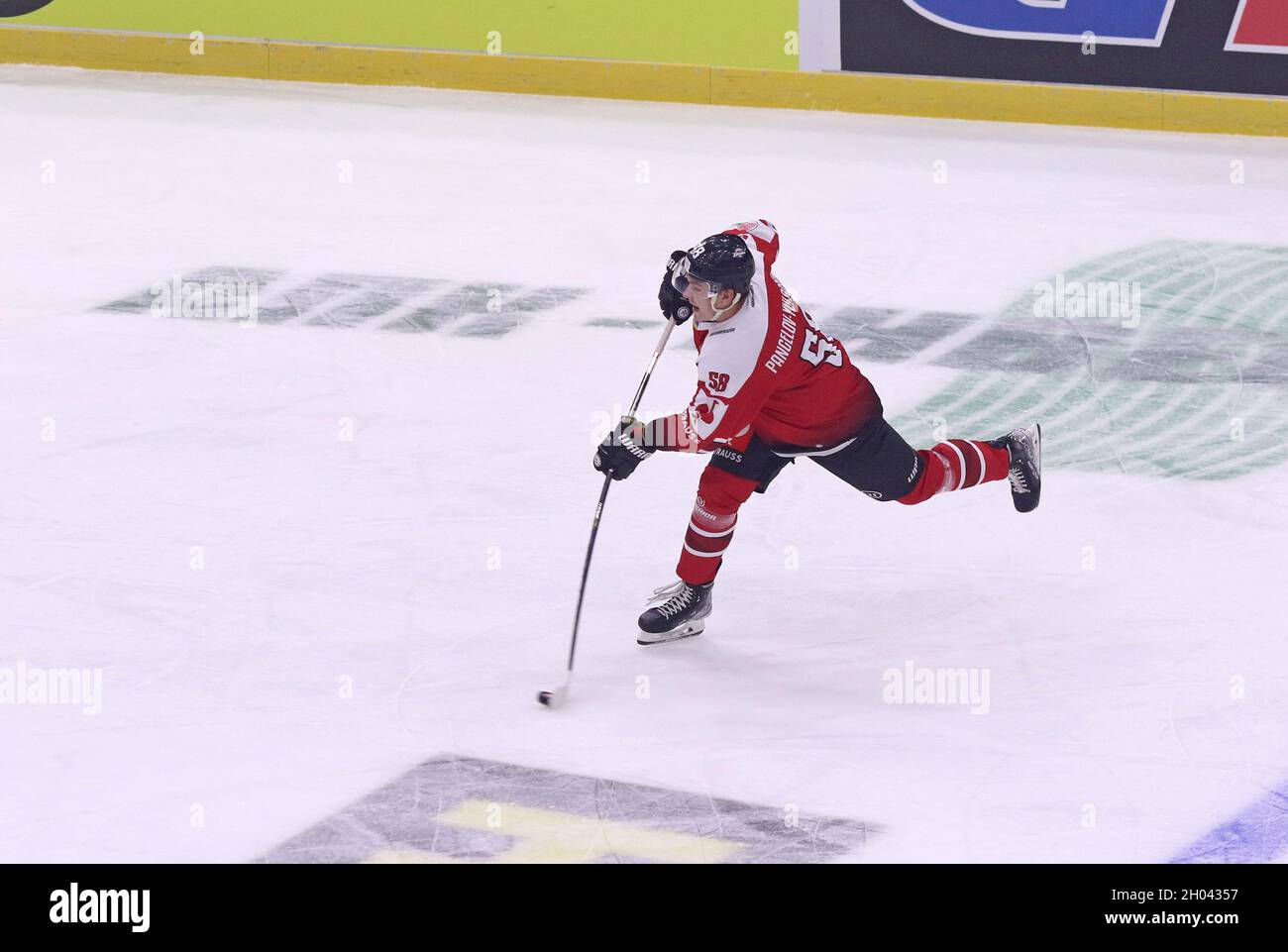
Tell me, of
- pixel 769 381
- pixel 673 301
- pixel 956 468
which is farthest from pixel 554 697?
pixel 956 468

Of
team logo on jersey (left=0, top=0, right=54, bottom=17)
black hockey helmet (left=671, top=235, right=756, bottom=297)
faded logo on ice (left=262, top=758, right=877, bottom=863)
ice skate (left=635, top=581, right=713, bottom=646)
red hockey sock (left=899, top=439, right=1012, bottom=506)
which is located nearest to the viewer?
faded logo on ice (left=262, top=758, right=877, bottom=863)

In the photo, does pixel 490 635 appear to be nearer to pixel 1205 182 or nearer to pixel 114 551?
pixel 114 551

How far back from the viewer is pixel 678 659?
193 inches

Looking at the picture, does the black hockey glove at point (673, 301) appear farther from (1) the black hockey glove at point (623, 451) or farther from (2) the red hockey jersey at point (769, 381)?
(1) the black hockey glove at point (623, 451)

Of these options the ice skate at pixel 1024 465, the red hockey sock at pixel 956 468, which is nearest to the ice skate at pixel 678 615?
the red hockey sock at pixel 956 468

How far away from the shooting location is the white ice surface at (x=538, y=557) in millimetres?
4277

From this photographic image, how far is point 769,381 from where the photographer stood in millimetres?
4707

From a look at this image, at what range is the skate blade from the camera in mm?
4988

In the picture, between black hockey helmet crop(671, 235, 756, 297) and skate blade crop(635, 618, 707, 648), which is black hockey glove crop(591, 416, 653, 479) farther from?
skate blade crop(635, 618, 707, 648)

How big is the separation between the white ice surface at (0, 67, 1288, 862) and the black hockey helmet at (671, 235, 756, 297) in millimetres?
987

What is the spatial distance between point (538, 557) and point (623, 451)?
959mm

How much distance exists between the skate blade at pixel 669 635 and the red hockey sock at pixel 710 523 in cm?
12

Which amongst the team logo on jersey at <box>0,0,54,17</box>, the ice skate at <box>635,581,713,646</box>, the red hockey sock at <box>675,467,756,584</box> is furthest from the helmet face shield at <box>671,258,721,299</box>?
the team logo on jersey at <box>0,0,54,17</box>
